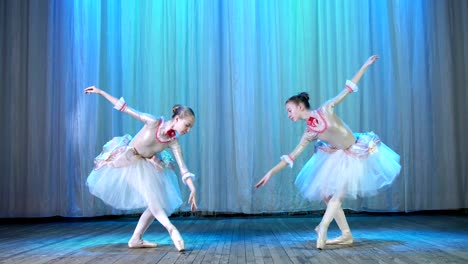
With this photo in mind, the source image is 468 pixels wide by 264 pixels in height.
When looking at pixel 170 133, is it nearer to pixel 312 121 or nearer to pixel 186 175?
pixel 186 175

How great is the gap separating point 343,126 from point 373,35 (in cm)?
282

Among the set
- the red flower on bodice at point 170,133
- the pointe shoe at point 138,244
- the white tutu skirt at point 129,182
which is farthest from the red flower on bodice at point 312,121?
the pointe shoe at point 138,244

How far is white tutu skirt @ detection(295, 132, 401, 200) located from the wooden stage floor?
343 millimetres

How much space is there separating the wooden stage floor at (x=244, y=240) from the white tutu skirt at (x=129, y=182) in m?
0.29

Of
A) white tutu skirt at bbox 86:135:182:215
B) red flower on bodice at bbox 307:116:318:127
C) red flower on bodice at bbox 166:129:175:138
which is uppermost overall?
red flower on bodice at bbox 307:116:318:127

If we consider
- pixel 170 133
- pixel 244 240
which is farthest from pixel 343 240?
pixel 170 133

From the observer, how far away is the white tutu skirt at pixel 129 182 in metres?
3.16

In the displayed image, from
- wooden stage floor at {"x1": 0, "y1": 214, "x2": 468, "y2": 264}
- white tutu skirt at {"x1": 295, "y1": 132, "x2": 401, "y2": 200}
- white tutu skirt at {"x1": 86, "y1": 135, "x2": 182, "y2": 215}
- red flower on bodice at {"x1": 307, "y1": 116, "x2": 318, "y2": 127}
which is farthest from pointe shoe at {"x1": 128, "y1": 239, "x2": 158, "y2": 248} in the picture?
red flower on bodice at {"x1": 307, "y1": 116, "x2": 318, "y2": 127}

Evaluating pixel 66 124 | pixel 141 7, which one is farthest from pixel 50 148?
pixel 141 7

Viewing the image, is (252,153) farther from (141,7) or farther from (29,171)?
(29,171)

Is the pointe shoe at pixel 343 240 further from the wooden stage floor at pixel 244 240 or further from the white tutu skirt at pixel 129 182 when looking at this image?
the white tutu skirt at pixel 129 182

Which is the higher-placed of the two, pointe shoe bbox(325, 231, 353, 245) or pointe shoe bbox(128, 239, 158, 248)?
pointe shoe bbox(325, 231, 353, 245)

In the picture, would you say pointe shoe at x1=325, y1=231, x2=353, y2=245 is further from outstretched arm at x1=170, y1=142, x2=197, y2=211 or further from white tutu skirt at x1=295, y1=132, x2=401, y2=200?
outstretched arm at x1=170, y1=142, x2=197, y2=211

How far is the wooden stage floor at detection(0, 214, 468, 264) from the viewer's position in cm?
267
